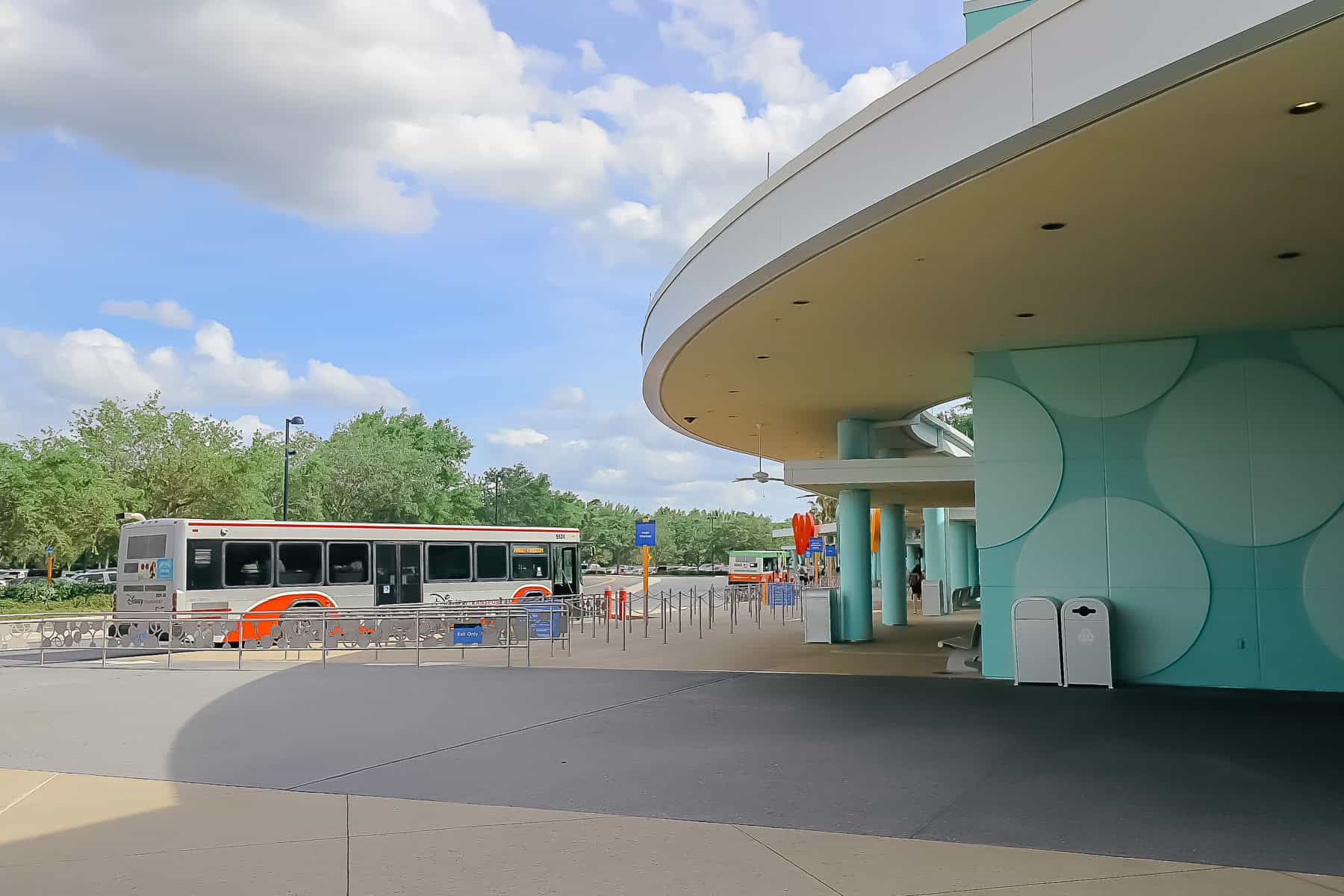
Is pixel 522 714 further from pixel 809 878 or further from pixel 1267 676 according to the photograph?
pixel 1267 676

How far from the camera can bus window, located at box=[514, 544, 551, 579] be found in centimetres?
2691

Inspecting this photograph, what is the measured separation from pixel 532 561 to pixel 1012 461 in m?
15.5

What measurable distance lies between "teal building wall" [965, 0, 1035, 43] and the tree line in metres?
31.6

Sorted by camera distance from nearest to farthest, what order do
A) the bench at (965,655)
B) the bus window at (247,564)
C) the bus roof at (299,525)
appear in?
the bench at (965,655)
the bus roof at (299,525)
the bus window at (247,564)

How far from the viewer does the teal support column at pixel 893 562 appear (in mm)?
26242

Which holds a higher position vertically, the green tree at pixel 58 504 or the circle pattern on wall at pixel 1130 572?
the green tree at pixel 58 504

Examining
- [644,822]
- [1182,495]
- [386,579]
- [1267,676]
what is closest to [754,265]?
[644,822]

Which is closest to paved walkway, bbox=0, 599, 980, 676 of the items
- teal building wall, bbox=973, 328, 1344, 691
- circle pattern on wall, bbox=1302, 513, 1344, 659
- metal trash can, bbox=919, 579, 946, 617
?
teal building wall, bbox=973, 328, 1344, 691

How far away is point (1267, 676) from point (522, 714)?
900 cm

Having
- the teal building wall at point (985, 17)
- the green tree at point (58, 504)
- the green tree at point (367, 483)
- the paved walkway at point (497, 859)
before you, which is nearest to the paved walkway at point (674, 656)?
the teal building wall at point (985, 17)

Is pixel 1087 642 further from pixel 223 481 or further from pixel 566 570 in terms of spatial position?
pixel 223 481

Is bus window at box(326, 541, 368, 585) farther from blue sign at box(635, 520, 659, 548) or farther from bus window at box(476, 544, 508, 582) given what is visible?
blue sign at box(635, 520, 659, 548)

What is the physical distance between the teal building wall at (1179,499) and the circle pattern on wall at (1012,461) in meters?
0.02

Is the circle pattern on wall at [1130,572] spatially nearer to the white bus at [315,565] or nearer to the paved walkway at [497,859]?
the paved walkway at [497,859]
